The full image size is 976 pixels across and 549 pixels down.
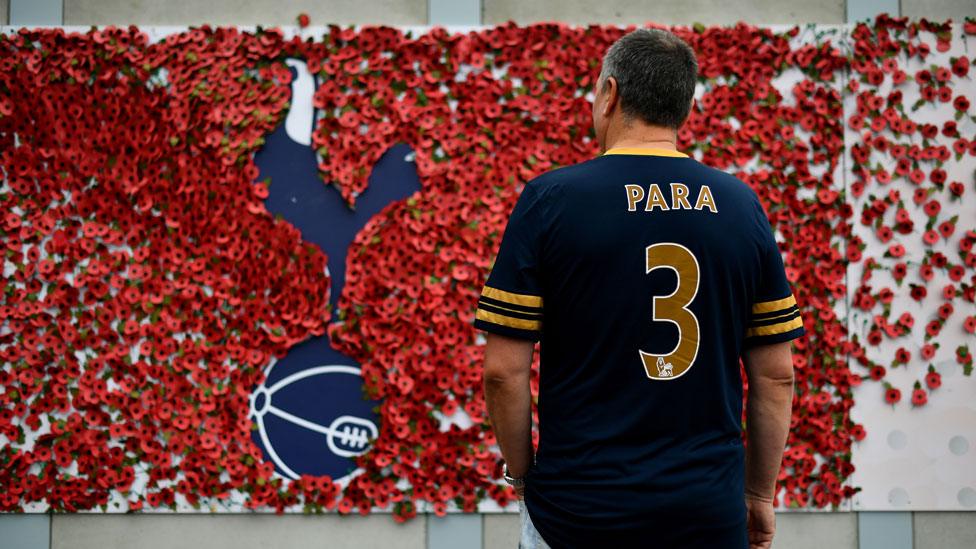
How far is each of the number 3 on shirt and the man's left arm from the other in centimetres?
25

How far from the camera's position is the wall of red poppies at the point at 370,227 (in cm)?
334

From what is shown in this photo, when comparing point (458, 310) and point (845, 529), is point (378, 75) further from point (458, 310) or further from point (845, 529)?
point (845, 529)

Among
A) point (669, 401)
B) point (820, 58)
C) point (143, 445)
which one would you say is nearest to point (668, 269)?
point (669, 401)

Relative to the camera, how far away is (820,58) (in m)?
3.45

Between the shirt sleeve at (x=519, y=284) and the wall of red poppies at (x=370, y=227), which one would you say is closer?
the shirt sleeve at (x=519, y=284)

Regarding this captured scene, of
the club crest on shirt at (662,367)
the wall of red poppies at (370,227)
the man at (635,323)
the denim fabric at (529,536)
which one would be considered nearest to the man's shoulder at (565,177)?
the man at (635,323)

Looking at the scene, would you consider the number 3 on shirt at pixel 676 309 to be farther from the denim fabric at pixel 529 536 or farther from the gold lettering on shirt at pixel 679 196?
the denim fabric at pixel 529 536

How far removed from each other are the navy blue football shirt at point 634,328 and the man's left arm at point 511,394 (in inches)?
1.8

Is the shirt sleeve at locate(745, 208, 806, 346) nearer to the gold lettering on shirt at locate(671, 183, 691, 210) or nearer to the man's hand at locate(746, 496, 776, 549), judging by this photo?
the gold lettering on shirt at locate(671, 183, 691, 210)

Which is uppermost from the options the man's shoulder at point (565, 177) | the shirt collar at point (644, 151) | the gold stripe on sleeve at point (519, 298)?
the shirt collar at point (644, 151)

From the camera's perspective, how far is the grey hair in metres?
1.46

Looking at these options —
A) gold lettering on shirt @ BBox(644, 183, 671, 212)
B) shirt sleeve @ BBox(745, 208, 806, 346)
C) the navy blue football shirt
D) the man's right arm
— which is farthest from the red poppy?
gold lettering on shirt @ BBox(644, 183, 671, 212)

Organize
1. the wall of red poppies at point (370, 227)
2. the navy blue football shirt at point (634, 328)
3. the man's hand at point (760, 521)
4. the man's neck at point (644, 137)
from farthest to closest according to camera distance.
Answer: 1. the wall of red poppies at point (370, 227)
2. the man's hand at point (760, 521)
3. the man's neck at point (644, 137)
4. the navy blue football shirt at point (634, 328)

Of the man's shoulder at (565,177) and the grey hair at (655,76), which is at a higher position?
the grey hair at (655,76)
